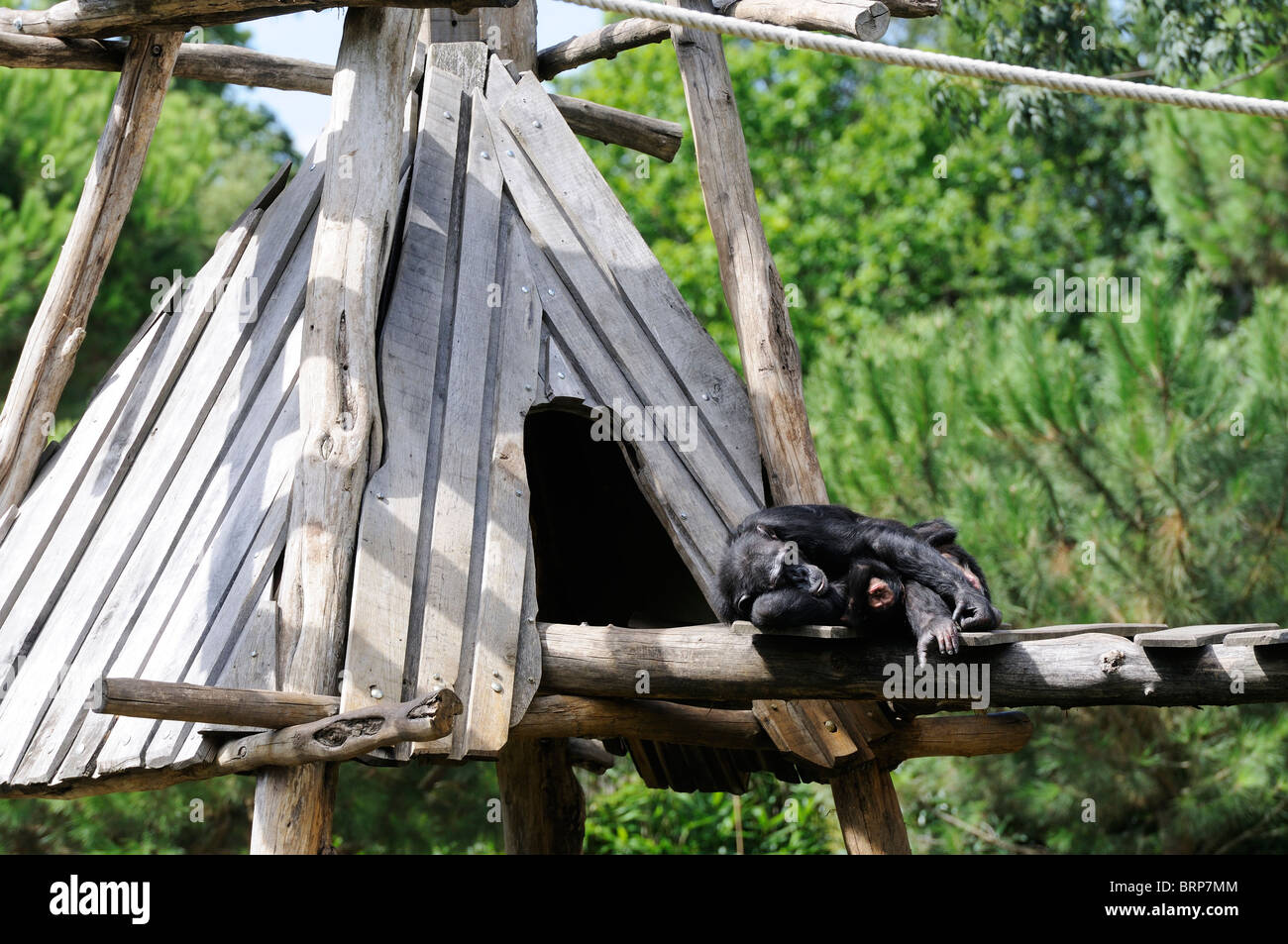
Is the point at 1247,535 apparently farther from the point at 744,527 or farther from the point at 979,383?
the point at 744,527

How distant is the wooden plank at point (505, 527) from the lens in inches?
173

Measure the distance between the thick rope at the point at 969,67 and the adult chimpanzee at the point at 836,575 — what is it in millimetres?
1551

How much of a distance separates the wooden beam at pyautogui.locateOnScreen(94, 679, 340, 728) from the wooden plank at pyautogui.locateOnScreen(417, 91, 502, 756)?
405 millimetres

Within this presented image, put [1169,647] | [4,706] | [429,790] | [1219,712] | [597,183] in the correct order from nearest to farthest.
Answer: [1169,647] < [4,706] < [597,183] < [1219,712] < [429,790]

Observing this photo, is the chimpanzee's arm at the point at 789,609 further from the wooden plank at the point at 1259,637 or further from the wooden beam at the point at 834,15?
the wooden beam at the point at 834,15

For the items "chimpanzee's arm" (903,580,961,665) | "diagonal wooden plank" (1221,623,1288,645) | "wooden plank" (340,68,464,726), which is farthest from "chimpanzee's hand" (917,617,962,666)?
"wooden plank" (340,68,464,726)

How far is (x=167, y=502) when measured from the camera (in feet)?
16.5

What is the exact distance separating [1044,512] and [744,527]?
5220 millimetres

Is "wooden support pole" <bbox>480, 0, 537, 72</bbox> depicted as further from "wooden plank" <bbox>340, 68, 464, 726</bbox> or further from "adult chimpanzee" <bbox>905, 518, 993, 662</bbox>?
"adult chimpanzee" <bbox>905, 518, 993, 662</bbox>

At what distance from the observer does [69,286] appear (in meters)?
5.46

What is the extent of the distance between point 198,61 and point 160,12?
174 cm

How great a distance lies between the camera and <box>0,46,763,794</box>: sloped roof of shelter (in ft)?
14.3

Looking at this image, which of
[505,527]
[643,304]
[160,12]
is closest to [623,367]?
[643,304]

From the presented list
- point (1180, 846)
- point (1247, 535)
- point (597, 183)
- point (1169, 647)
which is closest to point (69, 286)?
point (597, 183)
